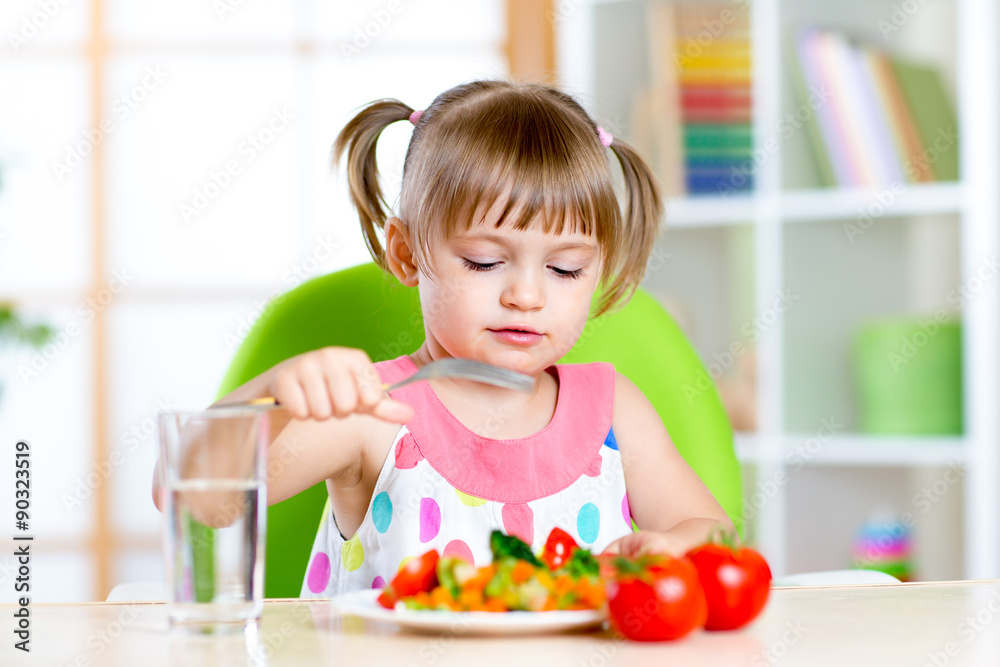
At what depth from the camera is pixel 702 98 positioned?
242 cm

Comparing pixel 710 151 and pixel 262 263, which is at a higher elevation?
pixel 710 151

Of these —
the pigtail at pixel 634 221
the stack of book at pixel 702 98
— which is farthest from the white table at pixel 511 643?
the stack of book at pixel 702 98

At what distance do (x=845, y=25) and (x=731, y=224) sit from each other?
492 mm

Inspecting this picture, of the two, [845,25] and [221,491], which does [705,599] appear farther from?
[845,25]

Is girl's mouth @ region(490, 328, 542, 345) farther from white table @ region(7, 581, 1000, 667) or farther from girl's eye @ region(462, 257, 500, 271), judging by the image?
white table @ region(7, 581, 1000, 667)

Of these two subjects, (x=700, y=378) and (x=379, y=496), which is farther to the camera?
(x=700, y=378)

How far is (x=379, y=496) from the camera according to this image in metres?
1.11

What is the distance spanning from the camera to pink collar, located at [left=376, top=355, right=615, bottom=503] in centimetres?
111

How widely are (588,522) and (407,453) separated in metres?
0.20

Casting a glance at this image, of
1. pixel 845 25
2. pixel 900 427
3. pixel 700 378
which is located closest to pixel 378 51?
pixel 845 25
